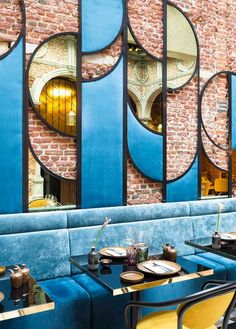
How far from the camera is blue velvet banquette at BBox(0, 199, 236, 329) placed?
2.72m

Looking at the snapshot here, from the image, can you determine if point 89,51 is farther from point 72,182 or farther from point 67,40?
point 72,182

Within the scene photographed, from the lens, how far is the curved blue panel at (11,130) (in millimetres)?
3244

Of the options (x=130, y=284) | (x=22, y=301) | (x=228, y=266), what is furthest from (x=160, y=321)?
(x=228, y=266)

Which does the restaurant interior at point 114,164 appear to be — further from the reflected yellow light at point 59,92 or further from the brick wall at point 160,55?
the reflected yellow light at point 59,92

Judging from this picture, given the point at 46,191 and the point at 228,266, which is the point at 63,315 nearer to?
the point at 46,191

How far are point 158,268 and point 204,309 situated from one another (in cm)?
61

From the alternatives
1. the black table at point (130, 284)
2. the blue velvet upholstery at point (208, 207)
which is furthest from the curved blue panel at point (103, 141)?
the black table at point (130, 284)

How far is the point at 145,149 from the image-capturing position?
407 cm

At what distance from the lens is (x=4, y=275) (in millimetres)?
2432

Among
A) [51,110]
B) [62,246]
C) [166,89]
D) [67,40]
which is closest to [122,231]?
[62,246]

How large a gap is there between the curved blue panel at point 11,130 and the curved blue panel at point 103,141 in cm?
68

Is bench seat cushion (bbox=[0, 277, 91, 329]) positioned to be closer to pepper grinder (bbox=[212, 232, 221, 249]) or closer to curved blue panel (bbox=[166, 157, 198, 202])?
pepper grinder (bbox=[212, 232, 221, 249])

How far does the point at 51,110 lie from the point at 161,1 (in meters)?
3.64

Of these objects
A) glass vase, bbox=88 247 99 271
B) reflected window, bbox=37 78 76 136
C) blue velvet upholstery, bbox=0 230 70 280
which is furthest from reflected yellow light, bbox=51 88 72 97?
glass vase, bbox=88 247 99 271
